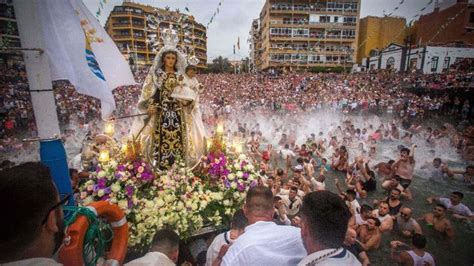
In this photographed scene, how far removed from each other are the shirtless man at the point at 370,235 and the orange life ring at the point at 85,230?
17.5ft

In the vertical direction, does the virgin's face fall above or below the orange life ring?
above

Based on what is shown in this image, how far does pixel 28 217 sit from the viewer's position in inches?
55.8

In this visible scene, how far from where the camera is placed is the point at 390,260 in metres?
5.89

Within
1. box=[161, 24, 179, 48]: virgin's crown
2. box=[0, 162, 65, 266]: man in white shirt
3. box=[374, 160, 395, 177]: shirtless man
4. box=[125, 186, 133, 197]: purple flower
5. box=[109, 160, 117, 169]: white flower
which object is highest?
box=[161, 24, 179, 48]: virgin's crown

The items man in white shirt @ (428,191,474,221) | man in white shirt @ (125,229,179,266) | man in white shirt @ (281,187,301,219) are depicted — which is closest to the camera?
man in white shirt @ (125,229,179,266)

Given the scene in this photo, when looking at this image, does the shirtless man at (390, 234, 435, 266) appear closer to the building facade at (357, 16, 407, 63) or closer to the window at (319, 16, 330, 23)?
the building facade at (357, 16, 407, 63)

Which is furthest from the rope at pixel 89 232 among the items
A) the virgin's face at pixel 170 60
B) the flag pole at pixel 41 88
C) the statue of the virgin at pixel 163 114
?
the virgin's face at pixel 170 60

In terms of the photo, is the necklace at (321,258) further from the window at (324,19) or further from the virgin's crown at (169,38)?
the window at (324,19)

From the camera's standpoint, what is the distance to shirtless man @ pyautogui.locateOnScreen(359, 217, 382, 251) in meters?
6.04

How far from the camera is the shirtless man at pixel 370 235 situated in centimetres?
604

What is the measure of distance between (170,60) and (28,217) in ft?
15.4

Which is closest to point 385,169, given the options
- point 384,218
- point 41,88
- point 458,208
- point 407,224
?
point 458,208

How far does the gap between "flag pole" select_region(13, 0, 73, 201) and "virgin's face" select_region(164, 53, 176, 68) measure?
3249mm

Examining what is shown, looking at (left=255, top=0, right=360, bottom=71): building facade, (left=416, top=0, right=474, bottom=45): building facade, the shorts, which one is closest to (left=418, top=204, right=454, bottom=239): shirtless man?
the shorts
